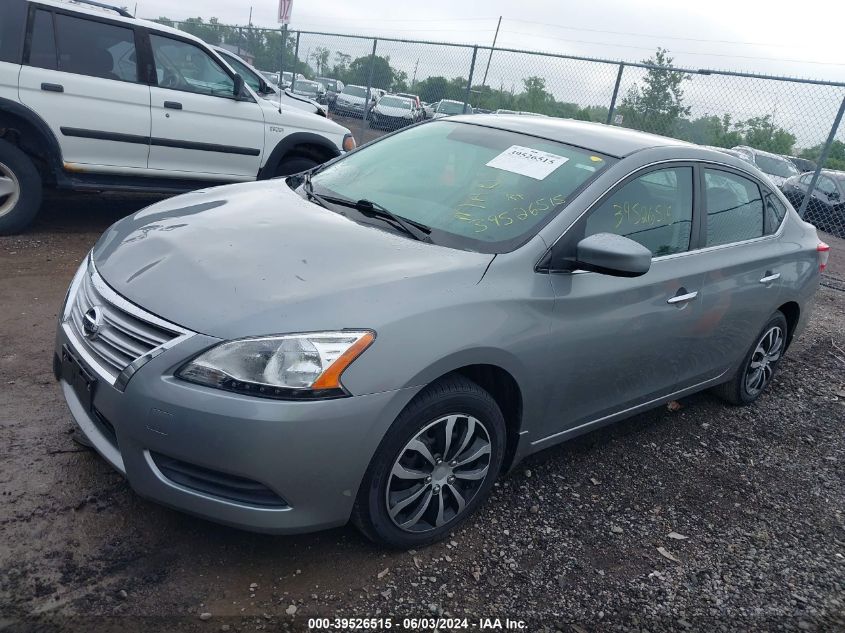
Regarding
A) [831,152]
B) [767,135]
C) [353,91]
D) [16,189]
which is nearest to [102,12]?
[16,189]

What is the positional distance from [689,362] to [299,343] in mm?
2388

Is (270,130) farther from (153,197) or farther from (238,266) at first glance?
(238,266)

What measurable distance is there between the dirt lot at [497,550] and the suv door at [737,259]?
71 centimetres

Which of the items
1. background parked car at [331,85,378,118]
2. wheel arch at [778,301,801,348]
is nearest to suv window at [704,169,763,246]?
wheel arch at [778,301,801,348]

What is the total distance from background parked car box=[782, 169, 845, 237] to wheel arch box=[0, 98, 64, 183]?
38.6 feet

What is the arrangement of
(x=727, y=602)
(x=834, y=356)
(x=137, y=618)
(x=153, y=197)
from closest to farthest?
(x=137, y=618) < (x=727, y=602) < (x=834, y=356) < (x=153, y=197)

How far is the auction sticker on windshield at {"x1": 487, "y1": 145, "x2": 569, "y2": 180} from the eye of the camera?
3.39 metres

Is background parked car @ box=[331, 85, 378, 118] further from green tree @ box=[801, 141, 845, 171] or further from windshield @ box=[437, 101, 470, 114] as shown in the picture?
green tree @ box=[801, 141, 845, 171]

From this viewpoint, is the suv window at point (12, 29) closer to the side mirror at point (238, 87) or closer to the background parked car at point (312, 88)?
the side mirror at point (238, 87)

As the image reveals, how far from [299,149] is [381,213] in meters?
4.55

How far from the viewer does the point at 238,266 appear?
2674 millimetres

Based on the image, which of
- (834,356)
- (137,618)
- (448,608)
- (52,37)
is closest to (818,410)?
(834,356)

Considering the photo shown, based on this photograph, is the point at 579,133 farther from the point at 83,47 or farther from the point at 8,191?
the point at 8,191

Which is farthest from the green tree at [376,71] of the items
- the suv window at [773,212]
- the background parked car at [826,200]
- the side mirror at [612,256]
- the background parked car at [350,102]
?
the side mirror at [612,256]
